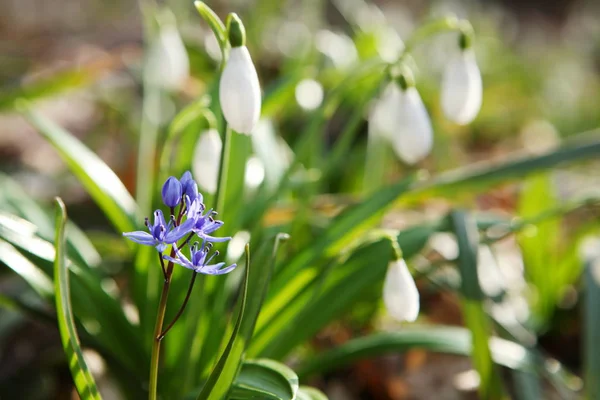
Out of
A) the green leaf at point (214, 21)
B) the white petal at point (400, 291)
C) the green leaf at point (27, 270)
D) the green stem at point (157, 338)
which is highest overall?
the green leaf at point (214, 21)

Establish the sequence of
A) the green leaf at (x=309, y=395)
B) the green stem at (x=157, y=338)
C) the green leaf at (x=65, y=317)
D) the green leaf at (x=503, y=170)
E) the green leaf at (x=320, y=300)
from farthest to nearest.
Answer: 1. the green leaf at (x=503, y=170)
2. the green leaf at (x=320, y=300)
3. the green leaf at (x=309, y=395)
4. the green leaf at (x=65, y=317)
5. the green stem at (x=157, y=338)

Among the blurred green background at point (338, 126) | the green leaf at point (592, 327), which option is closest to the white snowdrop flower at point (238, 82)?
the blurred green background at point (338, 126)

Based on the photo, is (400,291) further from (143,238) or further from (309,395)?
(143,238)

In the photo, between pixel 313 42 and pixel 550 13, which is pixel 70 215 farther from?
pixel 550 13

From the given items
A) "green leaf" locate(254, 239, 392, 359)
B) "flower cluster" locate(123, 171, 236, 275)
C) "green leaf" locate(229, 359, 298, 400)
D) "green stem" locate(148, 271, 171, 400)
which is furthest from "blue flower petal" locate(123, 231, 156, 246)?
"green leaf" locate(254, 239, 392, 359)

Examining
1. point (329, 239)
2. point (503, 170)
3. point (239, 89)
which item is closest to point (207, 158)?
point (239, 89)

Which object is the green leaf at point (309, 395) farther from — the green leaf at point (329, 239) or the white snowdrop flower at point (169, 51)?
the white snowdrop flower at point (169, 51)

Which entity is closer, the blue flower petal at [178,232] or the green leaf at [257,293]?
the blue flower petal at [178,232]
